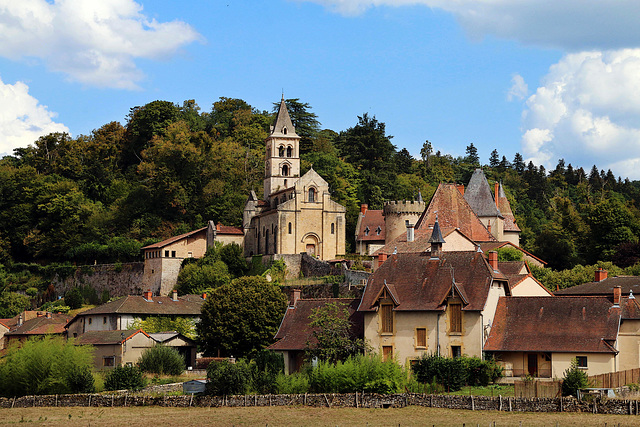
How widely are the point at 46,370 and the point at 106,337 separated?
9558 millimetres

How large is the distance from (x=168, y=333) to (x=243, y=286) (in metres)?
6.55

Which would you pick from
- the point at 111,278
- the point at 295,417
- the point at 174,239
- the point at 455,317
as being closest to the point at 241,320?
the point at 455,317

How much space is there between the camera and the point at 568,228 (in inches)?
3228

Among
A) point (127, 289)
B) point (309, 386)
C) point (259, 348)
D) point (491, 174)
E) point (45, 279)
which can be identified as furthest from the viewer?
point (491, 174)

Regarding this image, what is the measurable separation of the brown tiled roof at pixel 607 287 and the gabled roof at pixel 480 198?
66.0 ft

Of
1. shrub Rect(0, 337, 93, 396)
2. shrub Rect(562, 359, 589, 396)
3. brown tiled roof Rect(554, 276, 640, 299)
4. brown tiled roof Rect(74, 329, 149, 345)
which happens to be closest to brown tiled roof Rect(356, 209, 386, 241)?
brown tiled roof Rect(554, 276, 640, 299)

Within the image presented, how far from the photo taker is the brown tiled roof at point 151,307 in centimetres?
6500

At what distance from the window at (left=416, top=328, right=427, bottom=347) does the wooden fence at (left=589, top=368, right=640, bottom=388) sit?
898cm

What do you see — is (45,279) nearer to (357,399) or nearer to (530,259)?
(530,259)

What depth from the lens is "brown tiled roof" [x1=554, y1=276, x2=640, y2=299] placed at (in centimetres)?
5269

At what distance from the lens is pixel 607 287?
54.0 metres

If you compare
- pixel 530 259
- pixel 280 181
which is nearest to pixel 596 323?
pixel 530 259

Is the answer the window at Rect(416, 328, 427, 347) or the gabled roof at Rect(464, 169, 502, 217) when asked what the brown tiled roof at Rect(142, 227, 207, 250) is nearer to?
the gabled roof at Rect(464, 169, 502, 217)

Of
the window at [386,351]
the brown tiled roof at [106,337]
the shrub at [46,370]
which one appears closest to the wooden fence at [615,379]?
the window at [386,351]
